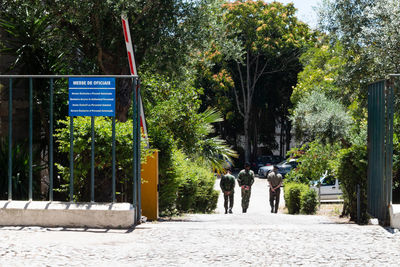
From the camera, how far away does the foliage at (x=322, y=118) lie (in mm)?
26138

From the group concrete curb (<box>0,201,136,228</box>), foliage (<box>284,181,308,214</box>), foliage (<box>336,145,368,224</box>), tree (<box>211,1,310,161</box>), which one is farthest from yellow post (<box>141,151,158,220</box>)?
tree (<box>211,1,310,161</box>)

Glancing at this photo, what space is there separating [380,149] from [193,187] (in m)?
7.28

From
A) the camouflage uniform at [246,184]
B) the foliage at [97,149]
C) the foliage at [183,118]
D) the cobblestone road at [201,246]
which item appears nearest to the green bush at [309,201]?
the camouflage uniform at [246,184]

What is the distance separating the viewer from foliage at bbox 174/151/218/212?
1267 centimetres

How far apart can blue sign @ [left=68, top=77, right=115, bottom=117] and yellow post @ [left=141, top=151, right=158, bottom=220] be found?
7.58 ft

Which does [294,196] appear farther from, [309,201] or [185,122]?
[185,122]

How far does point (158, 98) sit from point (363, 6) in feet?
22.3

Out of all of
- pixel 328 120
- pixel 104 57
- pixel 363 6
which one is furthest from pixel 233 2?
pixel 104 57

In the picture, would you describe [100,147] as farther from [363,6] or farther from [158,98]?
[363,6]

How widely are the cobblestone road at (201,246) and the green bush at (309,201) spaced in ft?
28.7

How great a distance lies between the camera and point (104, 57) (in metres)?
13.7

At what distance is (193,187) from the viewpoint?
49.2ft

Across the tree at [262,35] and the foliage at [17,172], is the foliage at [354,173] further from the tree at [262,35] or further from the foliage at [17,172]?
the tree at [262,35]

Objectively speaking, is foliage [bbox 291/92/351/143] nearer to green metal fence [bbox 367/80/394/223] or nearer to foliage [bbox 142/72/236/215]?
foliage [bbox 142/72/236/215]
